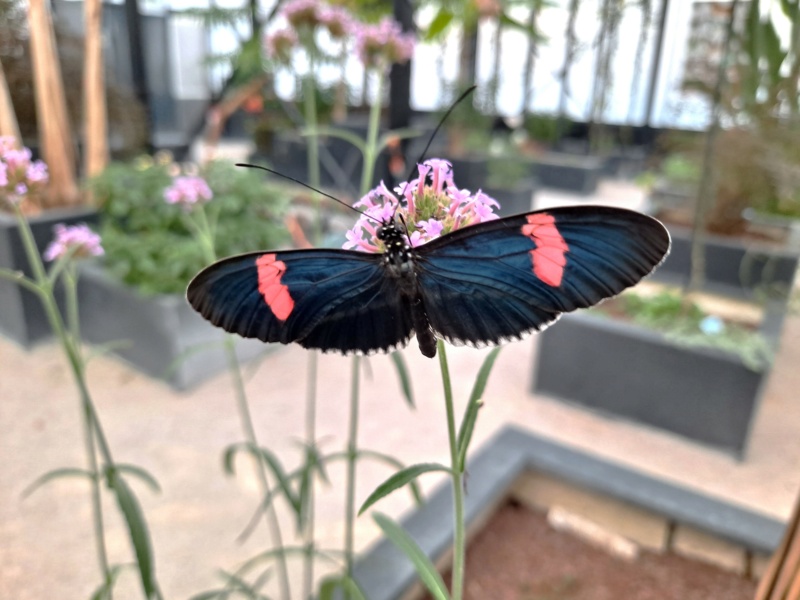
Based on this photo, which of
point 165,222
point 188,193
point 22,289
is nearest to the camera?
point 188,193

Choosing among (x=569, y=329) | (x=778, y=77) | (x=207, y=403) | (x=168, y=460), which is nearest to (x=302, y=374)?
(x=207, y=403)

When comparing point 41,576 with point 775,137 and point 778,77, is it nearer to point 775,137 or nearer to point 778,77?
point 778,77

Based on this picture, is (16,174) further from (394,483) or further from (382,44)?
(382,44)

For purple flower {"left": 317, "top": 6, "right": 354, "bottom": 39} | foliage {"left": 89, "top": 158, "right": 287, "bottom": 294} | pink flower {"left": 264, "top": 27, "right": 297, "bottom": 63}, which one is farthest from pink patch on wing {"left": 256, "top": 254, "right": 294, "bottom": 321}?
foliage {"left": 89, "top": 158, "right": 287, "bottom": 294}

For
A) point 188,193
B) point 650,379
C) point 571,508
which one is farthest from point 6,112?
point 650,379

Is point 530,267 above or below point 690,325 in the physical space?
above

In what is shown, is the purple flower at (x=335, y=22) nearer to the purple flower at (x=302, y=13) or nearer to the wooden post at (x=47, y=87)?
the purple flower at (x=302, y=13)

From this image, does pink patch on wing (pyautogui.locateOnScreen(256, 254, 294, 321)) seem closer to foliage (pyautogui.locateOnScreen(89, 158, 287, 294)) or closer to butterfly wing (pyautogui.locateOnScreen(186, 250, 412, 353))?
butterfly wing (pyautogui.locateOnScreen(186, 250, 412, 353))
